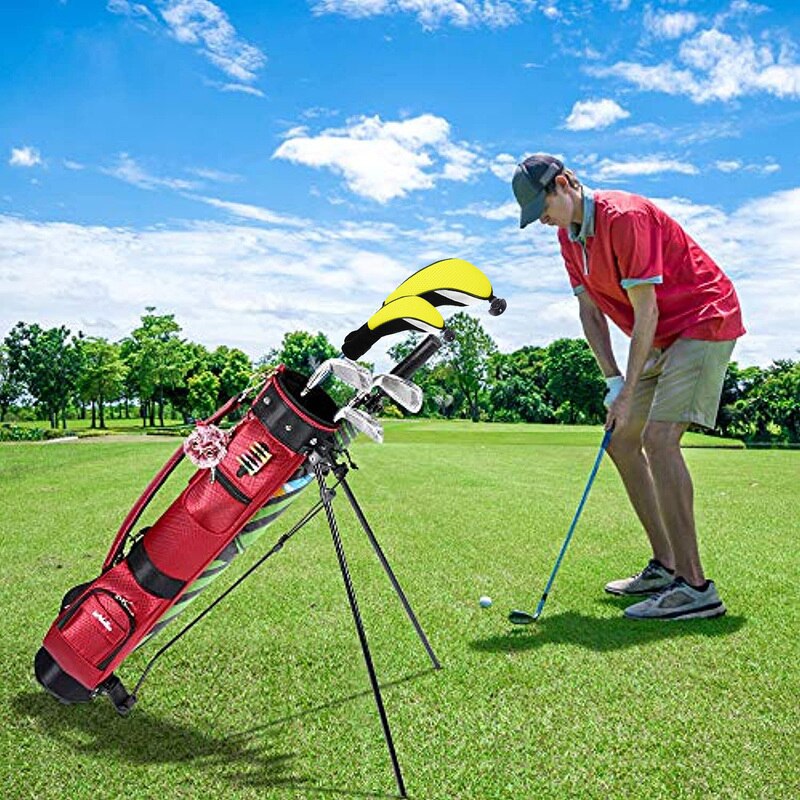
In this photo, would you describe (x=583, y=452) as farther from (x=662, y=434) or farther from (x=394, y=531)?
(x=662, y=434)

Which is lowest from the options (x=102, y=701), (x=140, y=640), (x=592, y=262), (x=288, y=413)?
(x=102, y=701)

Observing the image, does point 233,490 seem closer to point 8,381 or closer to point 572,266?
point 572,266

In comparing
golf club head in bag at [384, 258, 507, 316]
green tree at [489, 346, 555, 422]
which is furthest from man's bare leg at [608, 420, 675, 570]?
green tree at [489, 346, 555, 422]

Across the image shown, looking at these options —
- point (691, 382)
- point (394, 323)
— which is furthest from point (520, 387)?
point (394, 323)

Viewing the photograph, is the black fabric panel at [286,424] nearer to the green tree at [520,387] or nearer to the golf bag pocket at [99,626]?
the golf bag pocket at [99,626]

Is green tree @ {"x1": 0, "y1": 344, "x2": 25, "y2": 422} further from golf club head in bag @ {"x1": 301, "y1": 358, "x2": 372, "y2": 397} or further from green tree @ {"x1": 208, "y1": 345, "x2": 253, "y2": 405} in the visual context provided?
golf club head in bag @ {"x1": 301, "y1": 358, "x2": 372, "y2": 397}

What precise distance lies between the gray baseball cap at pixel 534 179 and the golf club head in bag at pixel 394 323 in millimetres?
1339

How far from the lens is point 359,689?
313 cm

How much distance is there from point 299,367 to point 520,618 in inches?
1619

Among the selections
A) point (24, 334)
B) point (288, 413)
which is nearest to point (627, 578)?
point (288, 413)

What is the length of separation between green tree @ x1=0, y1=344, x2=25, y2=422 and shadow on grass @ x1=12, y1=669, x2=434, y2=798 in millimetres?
54394

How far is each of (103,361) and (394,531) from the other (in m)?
48.4

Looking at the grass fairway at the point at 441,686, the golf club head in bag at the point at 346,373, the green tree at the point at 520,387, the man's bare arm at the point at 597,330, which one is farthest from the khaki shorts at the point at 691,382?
the green tree at the point at 520,387

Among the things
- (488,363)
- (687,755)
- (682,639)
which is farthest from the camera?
(488,363)
